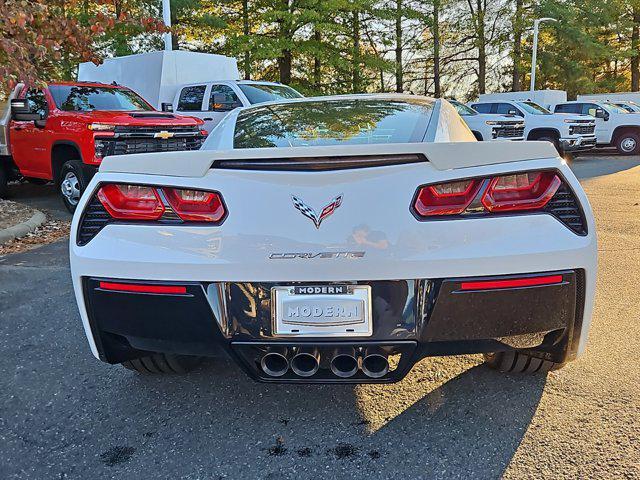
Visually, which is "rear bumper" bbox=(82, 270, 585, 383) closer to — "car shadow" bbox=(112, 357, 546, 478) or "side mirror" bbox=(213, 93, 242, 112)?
"car shadow" bbox=(112, 357, 546, 478)

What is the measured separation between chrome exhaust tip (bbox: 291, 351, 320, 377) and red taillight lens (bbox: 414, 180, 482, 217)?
0.68 metres

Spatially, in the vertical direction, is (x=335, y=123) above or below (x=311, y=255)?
above

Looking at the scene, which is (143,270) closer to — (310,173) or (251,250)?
(251,250)

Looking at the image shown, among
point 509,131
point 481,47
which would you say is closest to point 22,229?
point 509,131

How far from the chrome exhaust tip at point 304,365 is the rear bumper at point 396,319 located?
0.07 feet

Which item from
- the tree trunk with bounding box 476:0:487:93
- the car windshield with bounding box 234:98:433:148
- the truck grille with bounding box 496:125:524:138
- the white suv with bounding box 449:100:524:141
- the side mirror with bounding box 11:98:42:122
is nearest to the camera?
the car windshield with bounding box 234:98:433:148

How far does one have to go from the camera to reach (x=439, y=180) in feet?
6.31

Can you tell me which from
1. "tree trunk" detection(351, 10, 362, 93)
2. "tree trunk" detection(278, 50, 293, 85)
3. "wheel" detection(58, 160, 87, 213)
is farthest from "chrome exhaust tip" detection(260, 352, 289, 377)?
"tree trunk" detection(351, 10, 362, 93)

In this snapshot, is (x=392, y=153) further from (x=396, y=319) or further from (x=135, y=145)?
(x=135, y=145)

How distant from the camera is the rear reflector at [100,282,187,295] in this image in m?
2.00

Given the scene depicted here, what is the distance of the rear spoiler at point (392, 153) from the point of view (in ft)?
6.45

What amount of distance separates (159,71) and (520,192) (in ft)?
37.4

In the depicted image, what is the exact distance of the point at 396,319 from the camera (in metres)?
1.93

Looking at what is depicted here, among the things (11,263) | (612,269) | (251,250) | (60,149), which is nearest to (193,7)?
(60,149)
